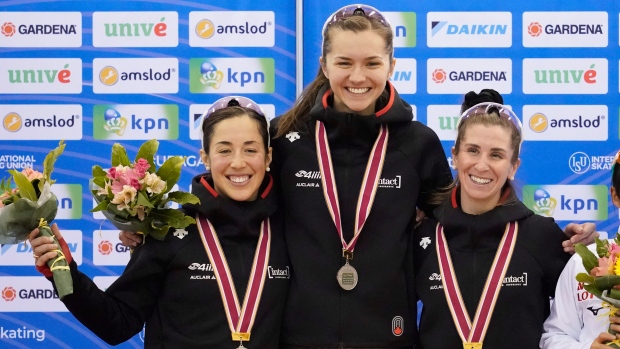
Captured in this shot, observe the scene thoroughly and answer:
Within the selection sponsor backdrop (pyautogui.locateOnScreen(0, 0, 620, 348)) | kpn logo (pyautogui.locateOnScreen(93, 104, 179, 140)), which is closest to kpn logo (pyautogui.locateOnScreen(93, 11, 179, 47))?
sponsor backdrop (pyautogui.locateOnScreen(0, 0, 620, 348))

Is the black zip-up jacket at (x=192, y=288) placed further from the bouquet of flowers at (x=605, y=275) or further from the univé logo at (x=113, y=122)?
the univé logo at (x=113, y=122)

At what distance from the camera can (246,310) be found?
3111 millimetres

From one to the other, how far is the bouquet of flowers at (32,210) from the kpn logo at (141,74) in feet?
8.26

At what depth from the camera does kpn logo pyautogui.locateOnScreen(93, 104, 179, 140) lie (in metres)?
5.44

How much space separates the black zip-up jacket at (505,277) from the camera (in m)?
3.03

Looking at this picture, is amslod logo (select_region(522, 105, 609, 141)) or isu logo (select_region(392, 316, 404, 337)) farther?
amslod logo (select_region(522, 105, 609, 141))

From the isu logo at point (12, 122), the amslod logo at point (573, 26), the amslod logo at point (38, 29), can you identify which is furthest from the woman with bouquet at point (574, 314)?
the isu logo at point (12, 122)

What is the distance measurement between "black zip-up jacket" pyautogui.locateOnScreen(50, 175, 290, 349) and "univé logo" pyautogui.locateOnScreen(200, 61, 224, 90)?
221 cm

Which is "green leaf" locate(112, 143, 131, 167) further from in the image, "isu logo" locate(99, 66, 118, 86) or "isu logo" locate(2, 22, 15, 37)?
"isu logo" locate(2, 22, 15, 37)

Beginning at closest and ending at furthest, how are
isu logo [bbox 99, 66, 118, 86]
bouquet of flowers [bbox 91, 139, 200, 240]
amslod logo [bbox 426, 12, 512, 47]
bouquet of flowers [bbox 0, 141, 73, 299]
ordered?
bouquet of flowers [bbox 0, 141, 73, 299] → bouquet of flowers [bbox 91, 139, 200, 240] → amslod logo [bbox 426, 12, 512, 47] → isu logo [bbox 99, 66, 118, 86]

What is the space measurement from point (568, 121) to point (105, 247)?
3.01m

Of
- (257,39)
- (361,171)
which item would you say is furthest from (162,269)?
(257,39)

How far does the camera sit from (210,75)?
17.7 ft

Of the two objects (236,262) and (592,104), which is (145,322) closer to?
(236,262)
